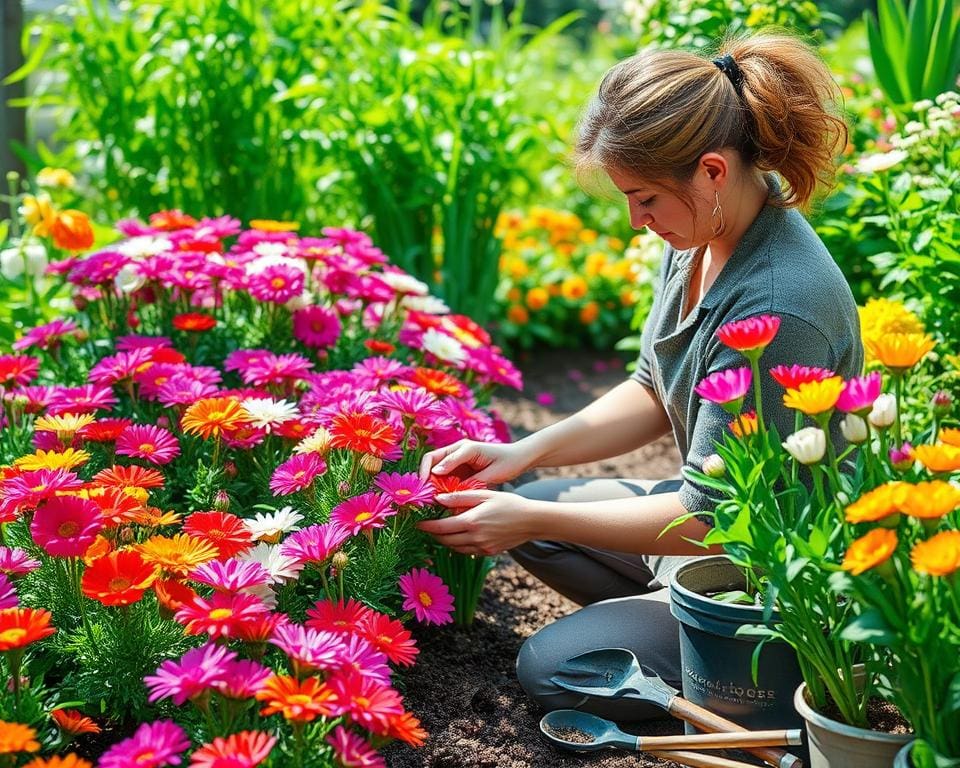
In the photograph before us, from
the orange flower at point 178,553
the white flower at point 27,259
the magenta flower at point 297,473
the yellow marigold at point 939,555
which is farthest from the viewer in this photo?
the white flower at point 27,259

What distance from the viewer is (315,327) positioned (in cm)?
240

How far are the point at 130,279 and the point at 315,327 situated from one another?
1.39 feet

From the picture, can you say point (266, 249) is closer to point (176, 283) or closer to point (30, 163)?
point (176, 283)

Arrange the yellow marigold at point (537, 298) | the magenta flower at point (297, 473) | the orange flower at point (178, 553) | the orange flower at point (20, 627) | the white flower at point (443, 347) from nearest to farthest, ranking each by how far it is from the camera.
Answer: the orange flower at point (20, 627)
the orange flower at point (178, 553)
the magenta flower at point (297, 473)
the white flower at point (443, 347)
the yellow marigold at point (537, 298)

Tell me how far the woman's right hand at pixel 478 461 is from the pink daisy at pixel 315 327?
508 mm

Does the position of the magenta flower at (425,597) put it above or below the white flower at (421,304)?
below

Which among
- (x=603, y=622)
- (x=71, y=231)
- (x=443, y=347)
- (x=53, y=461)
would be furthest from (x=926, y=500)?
(x=71, y=231)

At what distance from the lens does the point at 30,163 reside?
3.41 meters

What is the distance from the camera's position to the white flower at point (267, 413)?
6.19 ft

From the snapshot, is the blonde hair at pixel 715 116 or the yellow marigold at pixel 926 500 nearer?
the yellow marigold at pixel 926 500

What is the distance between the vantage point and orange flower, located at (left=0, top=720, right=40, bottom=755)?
1.23 meters

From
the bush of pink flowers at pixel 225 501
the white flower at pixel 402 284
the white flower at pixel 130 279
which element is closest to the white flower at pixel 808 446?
the bush of pink flowers at pixel 225 501

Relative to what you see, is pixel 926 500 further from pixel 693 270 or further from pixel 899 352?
pixel 693 270

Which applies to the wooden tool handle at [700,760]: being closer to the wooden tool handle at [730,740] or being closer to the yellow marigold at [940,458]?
the wooden tool handle at [730,740]
